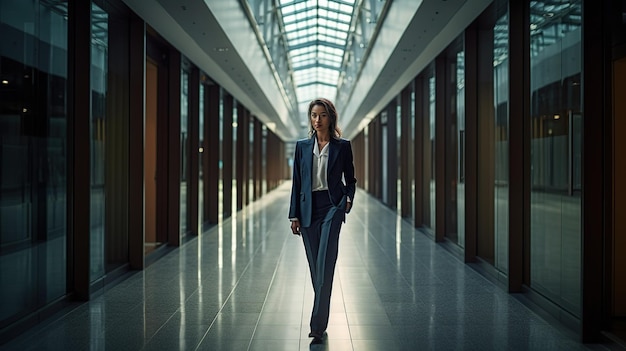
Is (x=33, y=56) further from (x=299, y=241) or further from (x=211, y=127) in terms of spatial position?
(x=211, y=127)

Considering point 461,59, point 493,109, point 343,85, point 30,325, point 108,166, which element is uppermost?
point 343,85

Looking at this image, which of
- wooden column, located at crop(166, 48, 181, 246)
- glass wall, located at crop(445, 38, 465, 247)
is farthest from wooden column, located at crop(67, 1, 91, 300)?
glass wall, located at crop(445, 38, 465, 247)

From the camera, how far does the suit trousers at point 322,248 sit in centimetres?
513

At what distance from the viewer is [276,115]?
28047 mm

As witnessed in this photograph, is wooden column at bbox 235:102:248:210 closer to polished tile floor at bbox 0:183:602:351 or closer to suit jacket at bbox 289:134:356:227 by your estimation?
polished tile floor at bbox 0:183:602:351

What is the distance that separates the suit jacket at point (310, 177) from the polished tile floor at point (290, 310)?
110 cm

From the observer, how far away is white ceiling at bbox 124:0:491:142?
885 cm

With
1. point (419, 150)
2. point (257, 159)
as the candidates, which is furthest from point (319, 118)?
A: point (257, 159)

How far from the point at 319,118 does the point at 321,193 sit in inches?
26.2

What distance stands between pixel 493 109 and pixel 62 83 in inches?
225

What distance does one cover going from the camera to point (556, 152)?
6.04m

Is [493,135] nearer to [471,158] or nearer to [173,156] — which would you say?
[471,158]

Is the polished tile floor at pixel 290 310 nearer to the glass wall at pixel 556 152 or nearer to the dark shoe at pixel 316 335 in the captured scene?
the dark shoe at pixel 316 335

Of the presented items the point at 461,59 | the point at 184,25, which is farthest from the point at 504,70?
the point at 184,25
